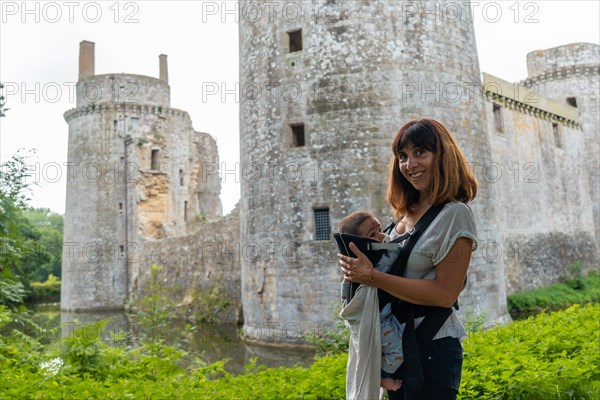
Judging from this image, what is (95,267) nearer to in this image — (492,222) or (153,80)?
(153,80)

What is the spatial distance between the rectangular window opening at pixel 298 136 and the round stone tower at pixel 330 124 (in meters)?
0.02

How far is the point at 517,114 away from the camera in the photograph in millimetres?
20094

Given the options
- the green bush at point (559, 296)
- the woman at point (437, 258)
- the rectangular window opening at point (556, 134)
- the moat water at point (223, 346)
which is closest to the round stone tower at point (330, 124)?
the moat water at point (223, 346)

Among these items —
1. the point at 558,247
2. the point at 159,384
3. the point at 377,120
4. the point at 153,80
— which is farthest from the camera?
the point at 153,80

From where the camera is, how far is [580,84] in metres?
25.8

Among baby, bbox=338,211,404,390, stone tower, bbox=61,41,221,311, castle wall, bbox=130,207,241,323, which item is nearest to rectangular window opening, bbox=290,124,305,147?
castle wall, bbox=130,207,241,323

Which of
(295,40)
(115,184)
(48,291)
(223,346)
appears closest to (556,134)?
(295,40)

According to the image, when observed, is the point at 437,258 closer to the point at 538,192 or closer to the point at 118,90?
the point at 538,192

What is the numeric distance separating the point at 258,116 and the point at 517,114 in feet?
38.6

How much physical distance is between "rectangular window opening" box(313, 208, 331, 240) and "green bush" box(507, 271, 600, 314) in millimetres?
8517

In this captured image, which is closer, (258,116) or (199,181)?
(258,116)

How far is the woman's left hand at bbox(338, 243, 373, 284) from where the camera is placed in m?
2.50

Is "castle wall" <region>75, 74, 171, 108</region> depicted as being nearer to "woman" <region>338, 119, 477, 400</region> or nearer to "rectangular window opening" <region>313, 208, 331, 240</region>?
"rectangular window opening" <region>313, 208, 331, 240</region>

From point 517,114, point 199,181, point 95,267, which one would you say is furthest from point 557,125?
point 95,267
